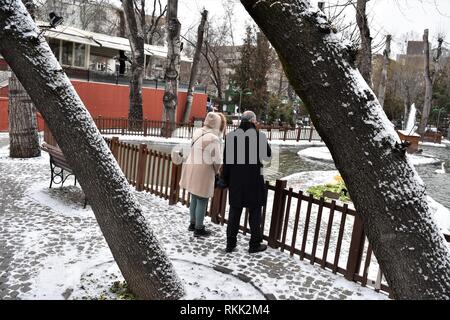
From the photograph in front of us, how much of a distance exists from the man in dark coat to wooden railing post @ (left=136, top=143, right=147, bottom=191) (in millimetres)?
3062

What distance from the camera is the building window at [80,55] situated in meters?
26.7

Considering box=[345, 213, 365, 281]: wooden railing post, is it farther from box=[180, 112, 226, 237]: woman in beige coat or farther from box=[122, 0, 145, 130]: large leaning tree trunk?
box=[122, 0, 145, 130]: large leaning tree trunk

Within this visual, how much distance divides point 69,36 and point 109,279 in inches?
916

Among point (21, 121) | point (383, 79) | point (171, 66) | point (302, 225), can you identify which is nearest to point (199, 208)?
point (302, 225)

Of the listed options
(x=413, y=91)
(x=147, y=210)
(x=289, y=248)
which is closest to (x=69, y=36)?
(x=147, y=210)

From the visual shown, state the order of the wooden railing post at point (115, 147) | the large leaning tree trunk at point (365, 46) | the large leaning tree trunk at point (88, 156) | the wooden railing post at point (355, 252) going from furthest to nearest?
the large leaning tree trunk at point (365, 46), the wooden railing post at point (115, 147), the wooden railing post at point (355, 252), the large leaning tree trunk at point (88, 156)

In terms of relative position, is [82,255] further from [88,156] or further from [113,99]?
[113,99]

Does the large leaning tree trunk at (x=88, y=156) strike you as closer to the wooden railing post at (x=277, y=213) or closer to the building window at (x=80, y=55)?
the wooden railing post at (x=277, y=213)

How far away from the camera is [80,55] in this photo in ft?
88.5

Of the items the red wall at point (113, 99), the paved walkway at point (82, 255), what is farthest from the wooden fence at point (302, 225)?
the red wall at point (113, 99)

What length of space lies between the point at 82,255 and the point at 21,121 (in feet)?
21.7

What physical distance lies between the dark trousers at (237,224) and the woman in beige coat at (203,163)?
0.58 m

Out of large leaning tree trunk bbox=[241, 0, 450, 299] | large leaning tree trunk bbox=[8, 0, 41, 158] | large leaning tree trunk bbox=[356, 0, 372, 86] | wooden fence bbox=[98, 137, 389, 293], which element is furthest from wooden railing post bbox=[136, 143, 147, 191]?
large leaning tree trunk bbox=[356, 0, 372, 86]

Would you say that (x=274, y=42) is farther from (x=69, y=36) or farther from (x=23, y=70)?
(x=69, y=36)
